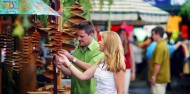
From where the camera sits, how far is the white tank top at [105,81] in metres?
6.09

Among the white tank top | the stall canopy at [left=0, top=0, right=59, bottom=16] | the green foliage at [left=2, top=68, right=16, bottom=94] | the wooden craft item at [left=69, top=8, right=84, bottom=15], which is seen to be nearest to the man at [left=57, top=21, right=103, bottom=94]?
the wooden craft item at [left=69, top=8, right=84, bottom=15]

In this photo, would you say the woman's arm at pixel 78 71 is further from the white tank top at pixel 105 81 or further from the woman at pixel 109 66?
the white tank top at pixel 105 81

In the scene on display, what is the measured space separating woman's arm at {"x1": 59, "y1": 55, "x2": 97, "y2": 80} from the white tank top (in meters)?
0.20

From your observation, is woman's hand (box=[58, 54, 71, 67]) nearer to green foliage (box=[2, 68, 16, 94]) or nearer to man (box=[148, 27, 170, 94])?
green foliage (box=[2, 68, 16, 94])

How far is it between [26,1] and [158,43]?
5753mm

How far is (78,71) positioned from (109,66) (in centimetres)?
44

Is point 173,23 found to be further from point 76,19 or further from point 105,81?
point 105,81

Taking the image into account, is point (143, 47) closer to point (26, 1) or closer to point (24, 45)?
point (24, 45)

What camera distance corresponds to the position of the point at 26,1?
5191 mm

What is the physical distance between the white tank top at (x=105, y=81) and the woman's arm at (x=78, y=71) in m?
0.20

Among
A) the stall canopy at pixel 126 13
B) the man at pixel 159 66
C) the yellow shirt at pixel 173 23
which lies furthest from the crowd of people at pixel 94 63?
the yellow shirt at pixel 173 23

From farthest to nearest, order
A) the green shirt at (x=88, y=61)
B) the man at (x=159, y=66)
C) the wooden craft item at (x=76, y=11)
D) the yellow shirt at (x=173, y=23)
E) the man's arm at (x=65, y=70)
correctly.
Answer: the yellow shirt at (x=173, y=23) → the man at (x=159, y=66) → the green shirt at (x=88, y=61) → the wooden craft item at (x=76, y=11) → the man's arm at (x=65, y=70)

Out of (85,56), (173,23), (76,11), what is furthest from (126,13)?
(173,23)

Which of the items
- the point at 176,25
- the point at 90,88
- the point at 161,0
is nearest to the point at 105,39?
the point at 90,88
